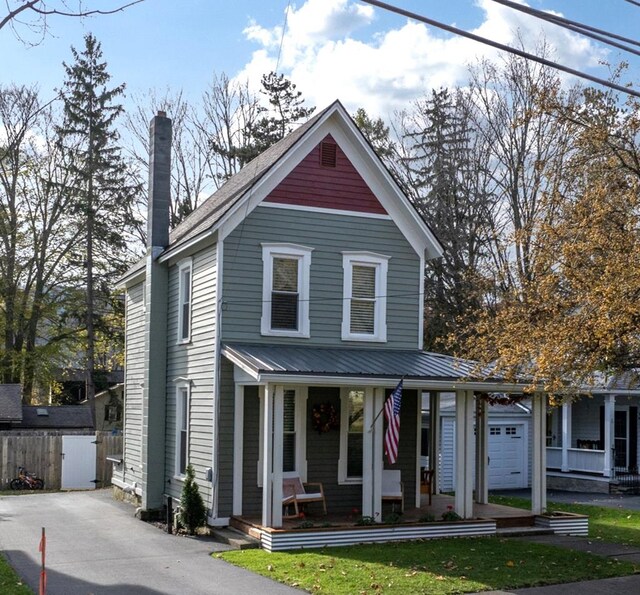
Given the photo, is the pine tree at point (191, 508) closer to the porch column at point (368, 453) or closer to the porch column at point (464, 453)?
the porch column at point (368, 453)

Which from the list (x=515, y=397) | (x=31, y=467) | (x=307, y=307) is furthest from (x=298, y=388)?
(x=31, y=467)

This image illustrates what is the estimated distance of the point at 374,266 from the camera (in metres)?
19.9

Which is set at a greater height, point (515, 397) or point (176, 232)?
point (176, 232)

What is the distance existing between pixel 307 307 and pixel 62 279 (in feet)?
82.8

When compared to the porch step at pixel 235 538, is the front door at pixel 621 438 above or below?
above

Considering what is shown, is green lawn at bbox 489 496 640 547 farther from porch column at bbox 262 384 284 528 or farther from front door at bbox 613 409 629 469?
front door at bbox 613 409 629 469

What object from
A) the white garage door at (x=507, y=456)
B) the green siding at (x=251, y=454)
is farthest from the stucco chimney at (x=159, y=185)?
the white garage door at (x=507, y=456)

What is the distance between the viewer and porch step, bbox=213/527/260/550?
15.9m

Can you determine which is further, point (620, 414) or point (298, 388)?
point (620, 414)

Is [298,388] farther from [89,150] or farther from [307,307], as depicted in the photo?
[89,150]

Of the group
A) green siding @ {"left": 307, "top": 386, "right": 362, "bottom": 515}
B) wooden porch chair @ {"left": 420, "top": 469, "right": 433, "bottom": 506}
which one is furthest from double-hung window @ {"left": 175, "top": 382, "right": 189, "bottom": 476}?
wooden porch chair @ {"left": 420, "top": 469, "right": 433, "bottom": 506}

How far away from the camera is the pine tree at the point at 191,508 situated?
17531mm

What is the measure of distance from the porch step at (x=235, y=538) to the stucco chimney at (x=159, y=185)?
7.44 meters

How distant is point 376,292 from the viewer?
19828 millimetres
